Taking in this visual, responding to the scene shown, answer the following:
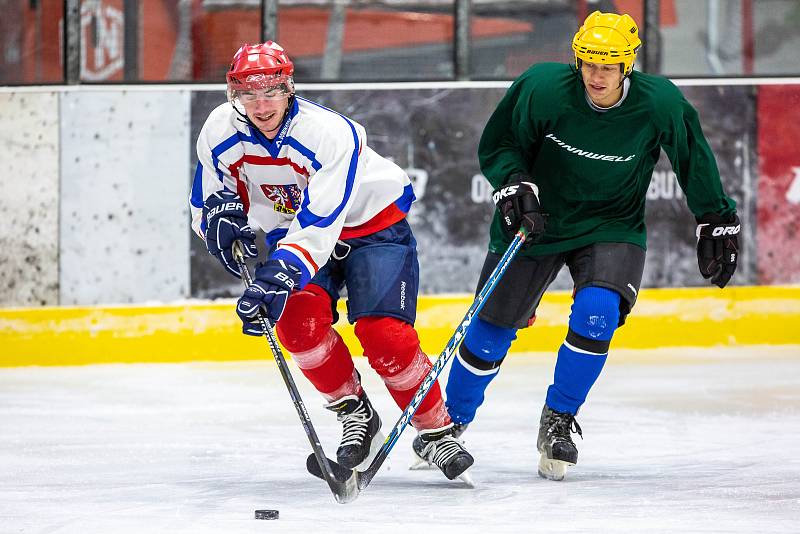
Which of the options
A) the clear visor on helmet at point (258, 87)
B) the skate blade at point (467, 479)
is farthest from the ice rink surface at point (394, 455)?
the clear visor on helmet at point (258, 87)

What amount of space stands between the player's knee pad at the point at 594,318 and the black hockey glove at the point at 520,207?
19 cm

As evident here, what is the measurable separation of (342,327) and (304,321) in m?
2.31

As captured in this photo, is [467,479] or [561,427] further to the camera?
[561,427]

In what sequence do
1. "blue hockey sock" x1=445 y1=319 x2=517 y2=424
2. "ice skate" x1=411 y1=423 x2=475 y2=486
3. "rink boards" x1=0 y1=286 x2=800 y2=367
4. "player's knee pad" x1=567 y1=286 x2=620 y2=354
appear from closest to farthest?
"ice skate" x1=411 y1=423 x2=475 y2=486
"player's knee pad" x1=567 y1=286 x2=620 y2=354
"blue hockey sock" x1=445 y1=319 x2=517 y2=424
"rink boards" x1=0 y1=286 x2=800 y2=367

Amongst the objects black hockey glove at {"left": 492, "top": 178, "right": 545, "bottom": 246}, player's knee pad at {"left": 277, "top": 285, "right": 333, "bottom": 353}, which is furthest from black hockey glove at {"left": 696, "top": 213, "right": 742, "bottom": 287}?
player's knee pad at {"left": 277, "top": 285, "right": 333, "bottom": 353}

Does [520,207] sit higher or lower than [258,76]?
lower

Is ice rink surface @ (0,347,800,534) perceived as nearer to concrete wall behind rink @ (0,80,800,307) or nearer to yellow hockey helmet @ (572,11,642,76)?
concrete wall behind rink @ (0,80,800,307)

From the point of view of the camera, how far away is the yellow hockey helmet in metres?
3.25

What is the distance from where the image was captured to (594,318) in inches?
132

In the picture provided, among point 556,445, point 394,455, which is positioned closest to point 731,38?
point 394,455

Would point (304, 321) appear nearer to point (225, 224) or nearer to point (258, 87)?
point (225, 224)

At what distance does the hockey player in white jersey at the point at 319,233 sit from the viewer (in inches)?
120

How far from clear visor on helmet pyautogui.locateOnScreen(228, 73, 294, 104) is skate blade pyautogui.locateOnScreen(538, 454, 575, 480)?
107 cm

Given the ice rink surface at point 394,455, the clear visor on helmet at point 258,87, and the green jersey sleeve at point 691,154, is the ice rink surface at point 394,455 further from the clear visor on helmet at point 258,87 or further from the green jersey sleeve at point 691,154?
the clear visor on helmet at point 258,87
